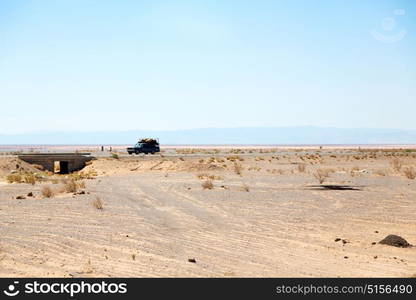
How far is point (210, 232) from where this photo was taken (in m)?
14.4

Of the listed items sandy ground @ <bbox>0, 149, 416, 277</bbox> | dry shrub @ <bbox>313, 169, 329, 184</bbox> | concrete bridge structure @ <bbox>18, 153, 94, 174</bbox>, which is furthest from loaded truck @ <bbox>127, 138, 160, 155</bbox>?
sandy ground @ <bbox>0, 149, 416, 277</bbox>

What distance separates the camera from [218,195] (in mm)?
23922

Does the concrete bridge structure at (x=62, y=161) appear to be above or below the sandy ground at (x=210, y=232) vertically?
above

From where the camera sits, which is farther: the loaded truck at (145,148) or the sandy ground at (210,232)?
the loaded truck at (145,148)

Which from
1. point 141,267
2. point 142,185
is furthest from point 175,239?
point 142,185

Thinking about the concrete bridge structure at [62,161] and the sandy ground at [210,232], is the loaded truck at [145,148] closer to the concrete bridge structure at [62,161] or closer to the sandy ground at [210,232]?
the concrete bridge structure at [62,161]

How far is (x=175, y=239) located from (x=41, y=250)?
328cm

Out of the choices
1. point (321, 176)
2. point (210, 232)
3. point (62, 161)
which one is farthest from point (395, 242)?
point (62, 161)

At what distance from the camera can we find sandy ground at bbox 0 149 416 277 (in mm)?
10156

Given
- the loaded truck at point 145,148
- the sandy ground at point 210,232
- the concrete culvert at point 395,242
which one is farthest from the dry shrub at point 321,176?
the loaded truck at point 145,148

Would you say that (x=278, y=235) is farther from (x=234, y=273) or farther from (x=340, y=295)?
(x=340, y=295)

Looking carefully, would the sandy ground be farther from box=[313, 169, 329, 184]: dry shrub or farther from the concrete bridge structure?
the concrete bridge structure

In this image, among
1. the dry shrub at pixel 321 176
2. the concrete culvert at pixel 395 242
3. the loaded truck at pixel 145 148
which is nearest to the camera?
the concrete culvert at pixel 395 242

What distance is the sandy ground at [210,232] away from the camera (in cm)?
1016
